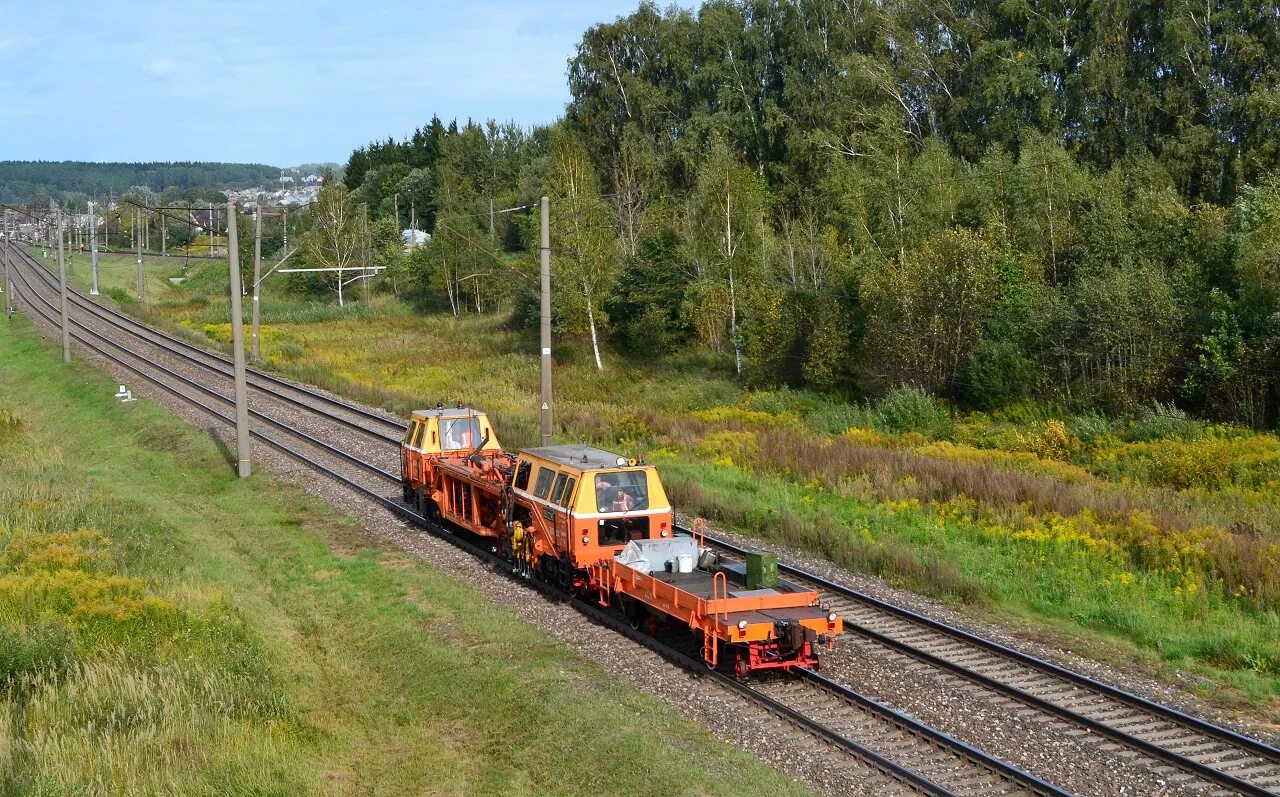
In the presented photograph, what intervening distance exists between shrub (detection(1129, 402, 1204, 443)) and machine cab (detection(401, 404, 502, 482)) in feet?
57.7

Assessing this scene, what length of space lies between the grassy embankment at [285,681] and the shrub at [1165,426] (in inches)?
796

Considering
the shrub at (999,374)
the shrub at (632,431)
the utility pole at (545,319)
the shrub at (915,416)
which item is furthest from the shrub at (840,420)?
the utility pole at (545,319)

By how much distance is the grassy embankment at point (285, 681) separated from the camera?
11.0 metres

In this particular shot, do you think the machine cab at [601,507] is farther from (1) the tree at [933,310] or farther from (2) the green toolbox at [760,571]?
(1) the tree at [933,310]

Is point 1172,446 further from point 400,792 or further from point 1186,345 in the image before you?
point 400,792

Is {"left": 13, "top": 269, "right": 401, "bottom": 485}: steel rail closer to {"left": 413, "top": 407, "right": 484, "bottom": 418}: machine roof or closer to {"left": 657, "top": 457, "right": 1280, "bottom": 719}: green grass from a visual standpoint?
{"left": 413, "top": 407, "right": 484, "bottom": 418}: machine roof

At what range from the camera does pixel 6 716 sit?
40.2ft

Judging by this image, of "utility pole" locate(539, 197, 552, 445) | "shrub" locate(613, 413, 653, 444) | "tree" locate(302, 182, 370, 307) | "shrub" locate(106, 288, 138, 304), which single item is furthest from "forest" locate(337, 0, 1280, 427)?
"shrub" locate(106, 288, 138, 304)

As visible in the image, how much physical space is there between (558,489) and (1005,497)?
10.2 m

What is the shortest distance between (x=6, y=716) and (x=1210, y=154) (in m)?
42.7

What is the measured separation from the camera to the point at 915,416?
115ft

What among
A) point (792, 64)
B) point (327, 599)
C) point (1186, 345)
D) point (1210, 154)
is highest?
point (792, 64)

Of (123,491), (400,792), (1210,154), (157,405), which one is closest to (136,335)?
(157,405)

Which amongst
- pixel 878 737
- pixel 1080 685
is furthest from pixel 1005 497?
pixel 878 737
